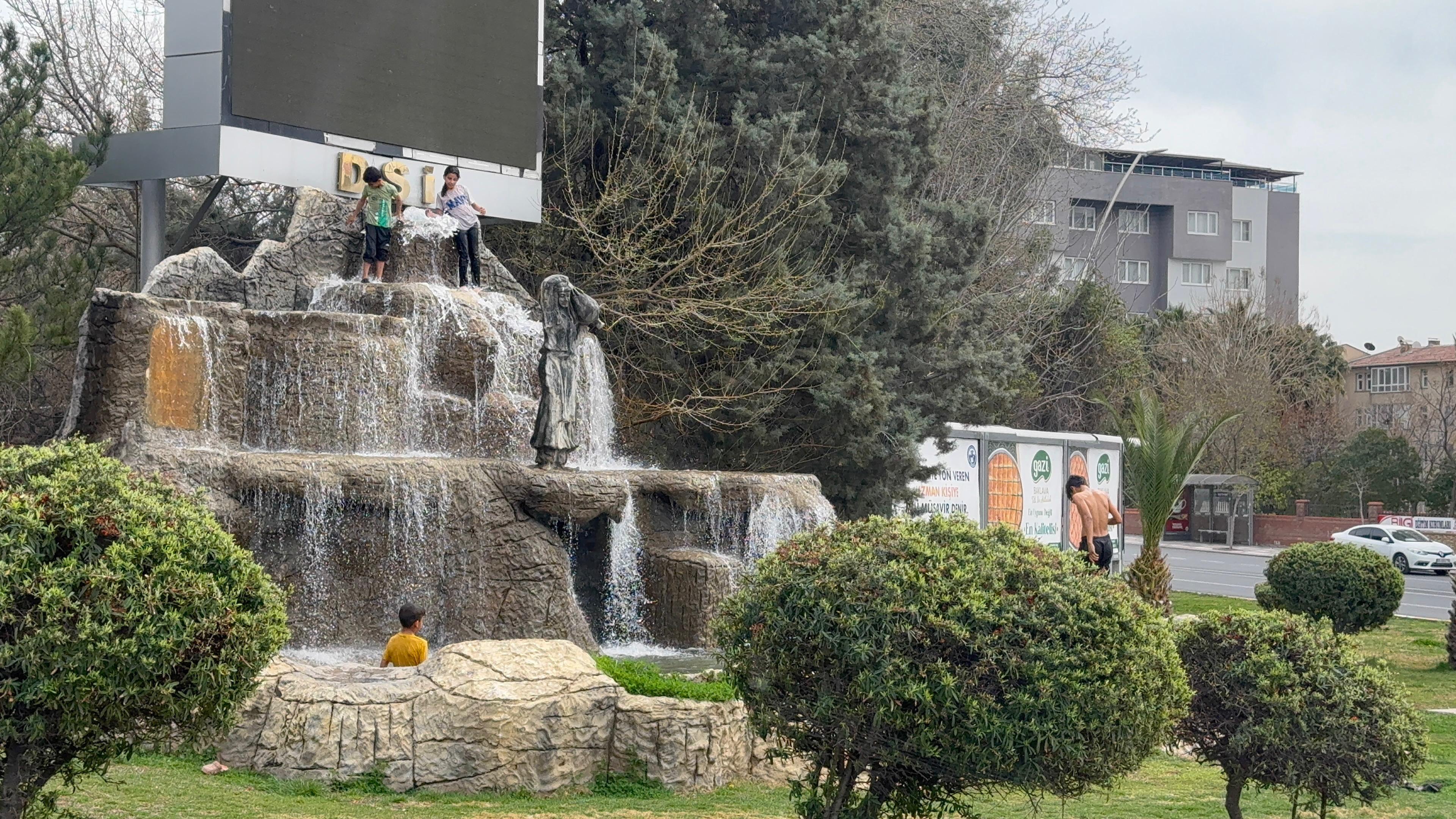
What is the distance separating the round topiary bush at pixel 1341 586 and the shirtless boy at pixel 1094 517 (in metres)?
3.95

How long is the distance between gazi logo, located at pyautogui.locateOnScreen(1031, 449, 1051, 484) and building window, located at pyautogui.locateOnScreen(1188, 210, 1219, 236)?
4896 centimetres

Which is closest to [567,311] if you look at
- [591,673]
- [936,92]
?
[591,673]

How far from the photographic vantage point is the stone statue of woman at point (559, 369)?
1327 cm

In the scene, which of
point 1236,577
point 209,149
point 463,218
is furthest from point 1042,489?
point 209,149

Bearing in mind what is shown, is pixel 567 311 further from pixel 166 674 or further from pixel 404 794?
pixel 166 674

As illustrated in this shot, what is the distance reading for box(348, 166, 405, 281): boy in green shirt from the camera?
16391mm

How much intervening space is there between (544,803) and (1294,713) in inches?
154

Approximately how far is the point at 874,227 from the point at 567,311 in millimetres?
9280

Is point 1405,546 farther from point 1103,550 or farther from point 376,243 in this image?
point 376,243

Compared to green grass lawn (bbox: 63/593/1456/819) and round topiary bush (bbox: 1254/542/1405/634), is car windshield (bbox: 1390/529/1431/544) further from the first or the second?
green grass lawn (bbox: 63/593/1456/819)

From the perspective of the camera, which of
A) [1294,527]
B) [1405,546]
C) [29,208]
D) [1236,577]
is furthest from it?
[1294,527]

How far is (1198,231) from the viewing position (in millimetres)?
69750

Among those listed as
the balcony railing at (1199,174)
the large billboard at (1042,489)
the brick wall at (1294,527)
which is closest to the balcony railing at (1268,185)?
the balcony railing at (1199,174)

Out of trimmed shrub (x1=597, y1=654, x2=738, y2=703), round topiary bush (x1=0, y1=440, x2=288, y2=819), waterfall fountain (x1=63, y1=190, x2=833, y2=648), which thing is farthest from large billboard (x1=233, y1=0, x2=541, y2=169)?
round topiary bush (x1=0, y1=440, x2=288, y2=819)
